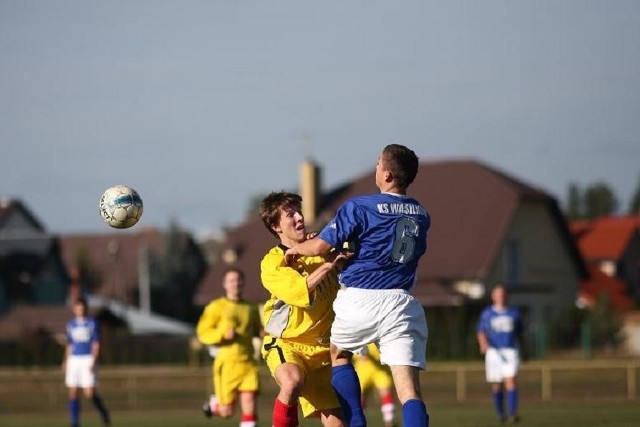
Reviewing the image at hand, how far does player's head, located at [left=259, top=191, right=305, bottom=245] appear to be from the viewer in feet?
31.0

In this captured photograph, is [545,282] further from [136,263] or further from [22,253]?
[136,263]

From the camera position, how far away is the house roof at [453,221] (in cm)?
4928

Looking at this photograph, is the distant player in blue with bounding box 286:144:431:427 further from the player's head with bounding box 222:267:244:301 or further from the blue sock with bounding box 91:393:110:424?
the blue sock with bounding box 91:393:110:424

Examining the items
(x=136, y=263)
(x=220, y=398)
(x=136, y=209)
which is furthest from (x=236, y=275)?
(x=136, y=263)

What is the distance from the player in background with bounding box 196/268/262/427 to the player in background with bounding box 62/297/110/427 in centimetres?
525

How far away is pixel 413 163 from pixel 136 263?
288ft

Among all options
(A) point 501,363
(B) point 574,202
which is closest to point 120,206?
(A) point 501,363

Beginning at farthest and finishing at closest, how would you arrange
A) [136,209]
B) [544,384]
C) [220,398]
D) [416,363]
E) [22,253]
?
[22,253] → [544,384] → [220,398] → [136,209] → [416,363]

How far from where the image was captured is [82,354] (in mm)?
19484

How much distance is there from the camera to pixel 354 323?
895 centimetres

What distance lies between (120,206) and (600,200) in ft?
412

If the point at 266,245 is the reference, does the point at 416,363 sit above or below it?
below

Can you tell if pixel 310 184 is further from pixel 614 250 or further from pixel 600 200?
pixel 600 200

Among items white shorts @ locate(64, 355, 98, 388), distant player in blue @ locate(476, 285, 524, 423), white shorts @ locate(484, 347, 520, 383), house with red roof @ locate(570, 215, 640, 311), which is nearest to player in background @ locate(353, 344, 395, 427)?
distant player in blue @ locate(476, 285, 524, 423)
